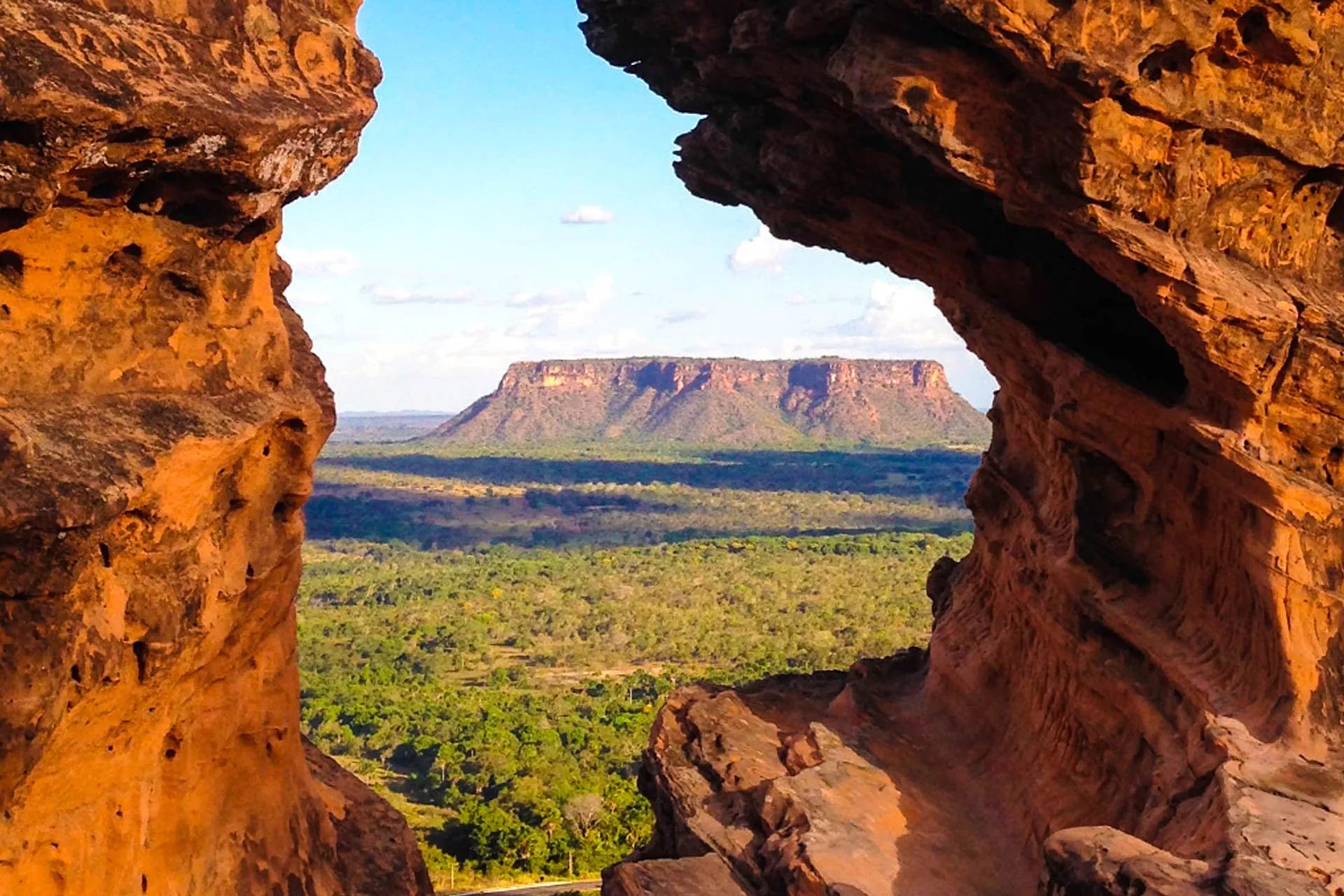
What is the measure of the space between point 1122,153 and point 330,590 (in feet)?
287

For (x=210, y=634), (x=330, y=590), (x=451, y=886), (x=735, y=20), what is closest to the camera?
(x=210, y=634)

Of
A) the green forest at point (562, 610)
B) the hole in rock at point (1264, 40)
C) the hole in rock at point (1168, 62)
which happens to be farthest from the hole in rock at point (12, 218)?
the green forest at point (562, 610)

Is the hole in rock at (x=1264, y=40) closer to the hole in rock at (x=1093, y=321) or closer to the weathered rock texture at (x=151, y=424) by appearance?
the hole in rock at (x=1093, y=321)

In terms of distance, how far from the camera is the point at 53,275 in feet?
35.7

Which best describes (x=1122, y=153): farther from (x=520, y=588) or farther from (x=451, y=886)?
(x=520, y=588)

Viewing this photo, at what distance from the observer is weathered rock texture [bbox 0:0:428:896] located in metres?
9.82

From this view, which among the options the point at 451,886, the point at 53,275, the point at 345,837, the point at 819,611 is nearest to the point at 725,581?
the point at 819,611

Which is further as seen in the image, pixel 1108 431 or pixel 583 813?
pixel 583 813

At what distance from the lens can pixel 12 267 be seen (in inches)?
418

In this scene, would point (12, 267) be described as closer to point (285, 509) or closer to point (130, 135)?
point (130, 135)

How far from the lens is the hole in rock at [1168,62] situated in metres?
13.1

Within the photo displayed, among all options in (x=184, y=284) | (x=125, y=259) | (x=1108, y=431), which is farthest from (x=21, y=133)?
(x=1108, y=431)

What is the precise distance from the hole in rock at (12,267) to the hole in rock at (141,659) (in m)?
3.40

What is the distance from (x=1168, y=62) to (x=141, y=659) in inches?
479
